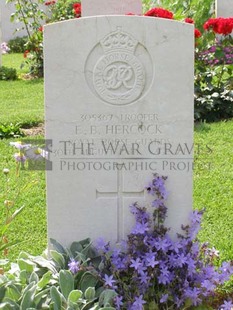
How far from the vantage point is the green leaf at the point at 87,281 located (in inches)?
118

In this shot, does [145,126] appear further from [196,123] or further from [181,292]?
[196,123]

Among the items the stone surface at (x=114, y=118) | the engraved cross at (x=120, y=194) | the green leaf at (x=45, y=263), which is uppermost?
the stone surface at (x=114, y=118)

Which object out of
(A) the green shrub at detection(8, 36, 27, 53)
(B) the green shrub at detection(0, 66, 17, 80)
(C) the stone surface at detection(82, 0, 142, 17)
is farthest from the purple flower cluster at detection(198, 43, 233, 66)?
(A) the green shrub at detection(8, 36, 27, 53)

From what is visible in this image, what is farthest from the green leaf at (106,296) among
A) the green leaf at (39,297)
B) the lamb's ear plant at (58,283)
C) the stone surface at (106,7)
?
the stone surface at (106,7)

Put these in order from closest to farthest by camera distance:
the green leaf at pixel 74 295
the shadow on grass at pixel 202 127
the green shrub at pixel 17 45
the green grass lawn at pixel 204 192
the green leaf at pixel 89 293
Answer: the green leaf at pixel 74 295, the green leaf at pixel 89 293, the green grass lawn at pixel 204 192, the shadow on grass at pixel 202 127, the green shrub at pixel 17 45

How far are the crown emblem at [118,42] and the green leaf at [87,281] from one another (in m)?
1.06

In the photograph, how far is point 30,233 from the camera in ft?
14.0

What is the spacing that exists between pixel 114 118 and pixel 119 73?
0.22 m

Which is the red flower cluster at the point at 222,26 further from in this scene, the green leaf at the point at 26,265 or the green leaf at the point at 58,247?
the green leaf at the point at 26,265

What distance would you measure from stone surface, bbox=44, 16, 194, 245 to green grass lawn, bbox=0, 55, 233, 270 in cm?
32

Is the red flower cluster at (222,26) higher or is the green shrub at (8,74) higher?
the red flower cluster at (222,26)

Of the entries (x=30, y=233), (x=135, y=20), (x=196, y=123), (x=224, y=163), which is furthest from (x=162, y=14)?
(x=135, y=20)

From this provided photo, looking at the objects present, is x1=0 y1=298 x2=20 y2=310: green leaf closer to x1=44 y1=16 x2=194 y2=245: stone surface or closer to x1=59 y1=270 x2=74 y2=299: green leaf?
x1=59 y1=270 x2=74 y2=299: green leaf

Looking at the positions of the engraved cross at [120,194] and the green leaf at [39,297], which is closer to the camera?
the green leaf at [39,297]
